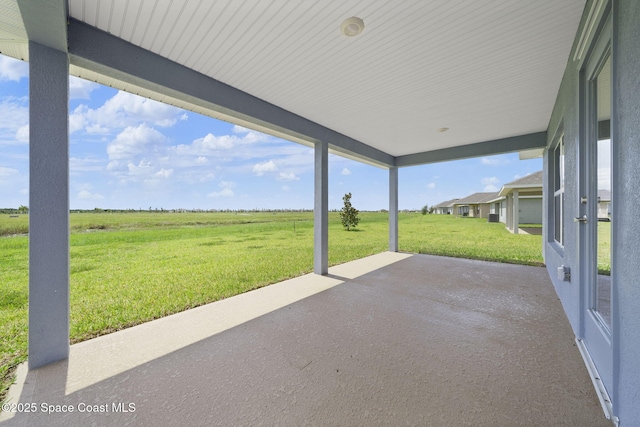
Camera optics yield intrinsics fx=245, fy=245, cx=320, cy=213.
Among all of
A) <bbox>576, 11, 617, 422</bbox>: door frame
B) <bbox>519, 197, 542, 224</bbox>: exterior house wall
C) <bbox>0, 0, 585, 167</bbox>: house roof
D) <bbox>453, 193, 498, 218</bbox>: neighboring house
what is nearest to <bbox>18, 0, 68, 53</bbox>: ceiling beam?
<bbox>0, 0, 585, 167</bbox>: house roof

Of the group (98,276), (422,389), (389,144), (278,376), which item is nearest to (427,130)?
(389,144)

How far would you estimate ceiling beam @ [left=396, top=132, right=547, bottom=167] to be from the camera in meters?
5.12

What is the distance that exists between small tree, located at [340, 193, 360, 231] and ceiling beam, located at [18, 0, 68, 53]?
10731 millimetres

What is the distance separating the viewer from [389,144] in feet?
19.3

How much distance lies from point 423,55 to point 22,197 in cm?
377

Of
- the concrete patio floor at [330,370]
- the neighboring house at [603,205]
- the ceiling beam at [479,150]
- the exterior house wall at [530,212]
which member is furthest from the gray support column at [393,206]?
the exterior house wall at [530,212]

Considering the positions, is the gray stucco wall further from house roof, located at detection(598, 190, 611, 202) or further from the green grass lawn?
the green grass lawn

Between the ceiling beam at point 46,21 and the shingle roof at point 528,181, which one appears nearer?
the ceiling beam at point 46,21

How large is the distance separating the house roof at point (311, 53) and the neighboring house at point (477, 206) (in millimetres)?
23573

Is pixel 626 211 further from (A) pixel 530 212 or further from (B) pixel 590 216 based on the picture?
(A) pixel 530 212

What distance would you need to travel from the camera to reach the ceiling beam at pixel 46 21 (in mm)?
1549

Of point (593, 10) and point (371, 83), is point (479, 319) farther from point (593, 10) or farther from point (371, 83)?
point (371, 83)

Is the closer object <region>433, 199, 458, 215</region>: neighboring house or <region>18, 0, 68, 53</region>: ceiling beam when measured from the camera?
<region>18, 0, 68, 53</region>: ceiling beam

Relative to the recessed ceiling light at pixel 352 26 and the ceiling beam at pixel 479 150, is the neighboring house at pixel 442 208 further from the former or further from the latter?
the recessed ceiling light at pixel 352 26
